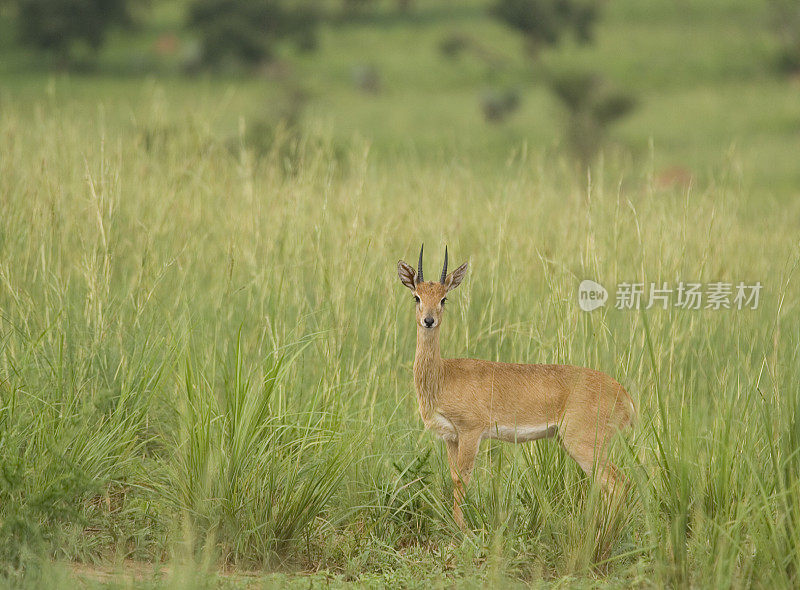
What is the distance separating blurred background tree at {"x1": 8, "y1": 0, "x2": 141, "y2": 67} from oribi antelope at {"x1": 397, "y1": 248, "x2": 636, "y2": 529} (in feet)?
137

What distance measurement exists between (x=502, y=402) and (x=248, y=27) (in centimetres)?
4657

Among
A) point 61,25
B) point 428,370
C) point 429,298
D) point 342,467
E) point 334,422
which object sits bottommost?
point 342,467

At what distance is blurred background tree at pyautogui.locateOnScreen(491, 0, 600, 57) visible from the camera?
47.8m

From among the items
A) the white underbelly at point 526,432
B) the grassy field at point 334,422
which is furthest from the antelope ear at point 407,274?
the white underbelly at point 526,432

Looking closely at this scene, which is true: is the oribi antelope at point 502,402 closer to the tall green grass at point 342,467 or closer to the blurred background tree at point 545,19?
the tall green grass at point 342,467

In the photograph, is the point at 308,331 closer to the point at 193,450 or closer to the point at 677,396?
the point at 193,450

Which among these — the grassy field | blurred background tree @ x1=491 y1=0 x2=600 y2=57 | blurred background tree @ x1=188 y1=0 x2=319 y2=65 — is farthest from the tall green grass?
blurred background tree @ x1=491 y1=0 x2=600 y2=57

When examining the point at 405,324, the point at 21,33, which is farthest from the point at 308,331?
the point at 21,33

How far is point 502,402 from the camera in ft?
14.1

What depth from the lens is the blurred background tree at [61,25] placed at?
4319 cm

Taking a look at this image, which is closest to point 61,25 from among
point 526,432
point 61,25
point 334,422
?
point 61,25

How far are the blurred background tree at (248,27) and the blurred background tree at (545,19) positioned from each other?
31.4 ft

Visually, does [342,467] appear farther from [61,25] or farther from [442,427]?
[61,25]

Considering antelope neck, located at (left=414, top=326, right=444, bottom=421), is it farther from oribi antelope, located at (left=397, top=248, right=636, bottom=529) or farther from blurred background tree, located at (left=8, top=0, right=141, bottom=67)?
blurred background tree, located at (left=8, top=0, right=141, bottom=67)
